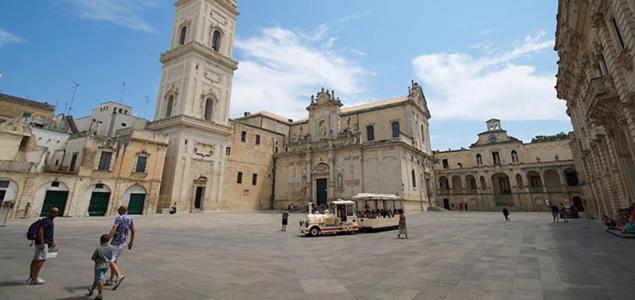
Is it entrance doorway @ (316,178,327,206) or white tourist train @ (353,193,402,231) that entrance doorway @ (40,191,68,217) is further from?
entrance doorway @ (316,178,327,206)

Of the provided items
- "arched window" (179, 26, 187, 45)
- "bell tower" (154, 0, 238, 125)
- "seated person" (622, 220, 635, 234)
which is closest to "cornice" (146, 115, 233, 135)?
"bell tower" (154, 0, 238, 125)

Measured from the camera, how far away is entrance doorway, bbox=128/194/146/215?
23156mm

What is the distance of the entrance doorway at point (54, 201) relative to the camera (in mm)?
19062

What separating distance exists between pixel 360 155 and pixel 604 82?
2244 cm

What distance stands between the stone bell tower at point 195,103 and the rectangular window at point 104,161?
5.19 metres

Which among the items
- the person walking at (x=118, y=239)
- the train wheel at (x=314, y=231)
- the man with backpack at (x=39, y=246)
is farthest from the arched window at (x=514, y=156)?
the man with backpack at (x=39, y=246)

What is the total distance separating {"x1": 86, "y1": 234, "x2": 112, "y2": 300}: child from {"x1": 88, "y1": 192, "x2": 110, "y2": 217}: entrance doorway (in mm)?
21508

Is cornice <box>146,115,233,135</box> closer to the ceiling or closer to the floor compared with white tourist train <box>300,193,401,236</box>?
closer to the ceiling

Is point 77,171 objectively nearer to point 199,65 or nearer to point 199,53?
point 199,65

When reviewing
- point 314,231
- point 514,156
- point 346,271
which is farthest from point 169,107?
point 514,156

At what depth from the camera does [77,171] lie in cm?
2081

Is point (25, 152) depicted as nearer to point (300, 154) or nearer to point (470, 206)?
point (300, 154)

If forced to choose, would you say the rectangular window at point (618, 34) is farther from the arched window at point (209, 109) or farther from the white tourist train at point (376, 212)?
the arched window at point (209, 109)

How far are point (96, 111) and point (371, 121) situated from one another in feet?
119
